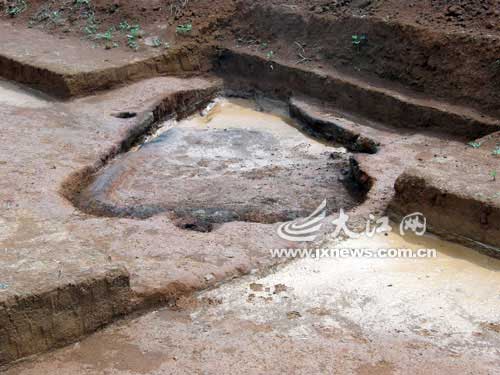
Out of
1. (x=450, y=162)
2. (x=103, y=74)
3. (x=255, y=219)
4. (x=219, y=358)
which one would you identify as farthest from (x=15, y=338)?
(x=103, y=74)

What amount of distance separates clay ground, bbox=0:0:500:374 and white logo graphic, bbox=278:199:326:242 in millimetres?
132

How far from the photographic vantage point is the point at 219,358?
3.73 m

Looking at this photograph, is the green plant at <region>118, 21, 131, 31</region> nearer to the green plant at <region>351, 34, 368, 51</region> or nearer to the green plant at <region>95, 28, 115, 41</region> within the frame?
the green plant at <region>95, 28, 115, 41</region>

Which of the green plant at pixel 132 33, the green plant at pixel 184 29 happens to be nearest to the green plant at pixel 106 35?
the green plant at pixel 132 33

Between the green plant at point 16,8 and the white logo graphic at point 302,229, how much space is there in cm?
830

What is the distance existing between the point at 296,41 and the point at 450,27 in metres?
2.32

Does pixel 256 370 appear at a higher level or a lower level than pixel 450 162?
lower

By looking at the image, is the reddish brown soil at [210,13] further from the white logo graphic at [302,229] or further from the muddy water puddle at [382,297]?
the muddy water puddle at [382,297]

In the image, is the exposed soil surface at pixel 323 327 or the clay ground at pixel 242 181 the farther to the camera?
the clay ground at pixel 242 181

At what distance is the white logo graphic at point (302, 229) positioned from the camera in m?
5.23

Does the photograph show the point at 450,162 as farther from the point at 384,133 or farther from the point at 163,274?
the point at 163,274

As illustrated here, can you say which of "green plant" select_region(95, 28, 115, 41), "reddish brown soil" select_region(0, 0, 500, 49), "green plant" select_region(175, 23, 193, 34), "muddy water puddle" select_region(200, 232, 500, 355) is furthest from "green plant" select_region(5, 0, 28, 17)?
"muddy water puddle" select_region(200, 232, 500, 355)

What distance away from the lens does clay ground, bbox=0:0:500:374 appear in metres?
3.84

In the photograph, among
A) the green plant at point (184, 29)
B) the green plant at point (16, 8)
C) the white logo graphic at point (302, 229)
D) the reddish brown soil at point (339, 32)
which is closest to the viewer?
the white logo graphic at point (302, 229)
